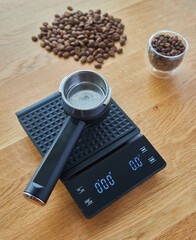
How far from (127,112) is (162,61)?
17cm

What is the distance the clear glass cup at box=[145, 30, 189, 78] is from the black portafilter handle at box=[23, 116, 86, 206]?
1.05ft

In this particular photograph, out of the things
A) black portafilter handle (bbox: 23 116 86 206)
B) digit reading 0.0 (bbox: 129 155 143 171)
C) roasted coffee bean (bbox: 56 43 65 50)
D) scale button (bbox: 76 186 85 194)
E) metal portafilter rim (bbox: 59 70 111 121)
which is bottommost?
digit reading 0.0 (bbox: 129 155 143 171)

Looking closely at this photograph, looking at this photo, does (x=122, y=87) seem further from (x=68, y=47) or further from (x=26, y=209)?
(x=26, y=209)

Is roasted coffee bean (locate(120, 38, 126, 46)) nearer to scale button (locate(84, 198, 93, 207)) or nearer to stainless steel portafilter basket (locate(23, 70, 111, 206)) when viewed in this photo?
stainless steel portafilter basket (locate(23, 70, 111, 206))

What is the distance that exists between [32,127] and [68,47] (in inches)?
12.3

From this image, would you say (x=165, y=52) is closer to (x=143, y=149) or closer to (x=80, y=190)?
(x=143, y=149)

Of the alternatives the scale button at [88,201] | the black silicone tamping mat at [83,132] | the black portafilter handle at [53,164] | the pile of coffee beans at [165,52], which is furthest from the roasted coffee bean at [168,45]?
the scale button at [88,201]

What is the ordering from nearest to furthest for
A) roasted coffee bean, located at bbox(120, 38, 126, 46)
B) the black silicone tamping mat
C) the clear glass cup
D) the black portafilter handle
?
the black portafilter handle < the black silicone tamping mat < the clear glass cup < roasted coffee bean, located at bbox(120, 38, 126, 46)

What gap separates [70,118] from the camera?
57 centimetres

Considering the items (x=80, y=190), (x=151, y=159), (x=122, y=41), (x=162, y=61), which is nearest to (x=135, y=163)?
(x=151, y=159)

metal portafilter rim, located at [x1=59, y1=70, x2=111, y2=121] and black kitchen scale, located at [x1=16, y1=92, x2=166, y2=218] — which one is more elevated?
metal portafilter rim, located at [x1=59, y1=70, x2=111, y2=121]

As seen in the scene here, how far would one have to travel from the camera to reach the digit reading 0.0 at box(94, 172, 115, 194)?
0.58 meters

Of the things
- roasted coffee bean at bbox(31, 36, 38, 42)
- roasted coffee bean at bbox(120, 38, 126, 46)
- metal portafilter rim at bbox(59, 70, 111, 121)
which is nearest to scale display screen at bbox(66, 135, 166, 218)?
metal portafilter rim at bbox(59, 70, 111, 121)

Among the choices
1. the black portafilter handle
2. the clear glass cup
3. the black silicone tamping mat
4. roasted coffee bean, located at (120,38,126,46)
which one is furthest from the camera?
roasted coffee bean, located at (120,38,126,46)
